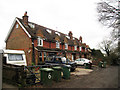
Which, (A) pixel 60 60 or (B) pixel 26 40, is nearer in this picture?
(A) pixel 60 60

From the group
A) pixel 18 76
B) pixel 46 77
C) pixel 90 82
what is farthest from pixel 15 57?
pixel 90 82

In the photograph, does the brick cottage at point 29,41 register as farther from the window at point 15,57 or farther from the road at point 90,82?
the road at point 90,82

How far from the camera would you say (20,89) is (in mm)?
6496

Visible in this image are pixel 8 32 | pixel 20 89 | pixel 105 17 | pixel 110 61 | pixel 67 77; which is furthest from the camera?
pixel 110 61

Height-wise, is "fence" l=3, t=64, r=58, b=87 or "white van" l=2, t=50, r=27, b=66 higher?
"white van" l=2, t=50, r=27, b=66

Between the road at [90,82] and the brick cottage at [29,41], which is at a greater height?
the brick cottage at [29,41]

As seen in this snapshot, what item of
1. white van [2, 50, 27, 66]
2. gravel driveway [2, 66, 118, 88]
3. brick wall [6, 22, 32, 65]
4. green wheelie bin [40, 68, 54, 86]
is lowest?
gravel driveway [2, 66, 118, 88]

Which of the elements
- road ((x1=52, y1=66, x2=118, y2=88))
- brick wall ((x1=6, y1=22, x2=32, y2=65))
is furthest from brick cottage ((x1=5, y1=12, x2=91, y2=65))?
road ((x1=52, y1=66, x2=118, y2=88))

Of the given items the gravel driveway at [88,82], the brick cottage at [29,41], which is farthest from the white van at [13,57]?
the brick cottage at [29,41]

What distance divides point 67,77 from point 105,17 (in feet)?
36.1

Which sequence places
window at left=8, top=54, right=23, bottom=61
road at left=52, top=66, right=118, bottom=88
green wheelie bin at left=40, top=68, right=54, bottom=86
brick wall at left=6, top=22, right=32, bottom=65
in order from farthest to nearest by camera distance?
1. brick wall at left=6, top=22, right=32, bottom=65
2. window at left=8, top=54, right=23, bottom=61
3. green wheelie bin at left=40, top=68, right=54, bottom=86
4. road at left=52, top=66, right=118, bottom=88

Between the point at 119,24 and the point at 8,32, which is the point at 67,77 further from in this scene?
the point at 8,32

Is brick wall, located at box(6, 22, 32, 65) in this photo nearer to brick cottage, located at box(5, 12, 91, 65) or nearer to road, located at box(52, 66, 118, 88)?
Answer: brick cottage, located at box(5, 12, 91, 65)

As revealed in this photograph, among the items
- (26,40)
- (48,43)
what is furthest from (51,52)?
(26,40)
